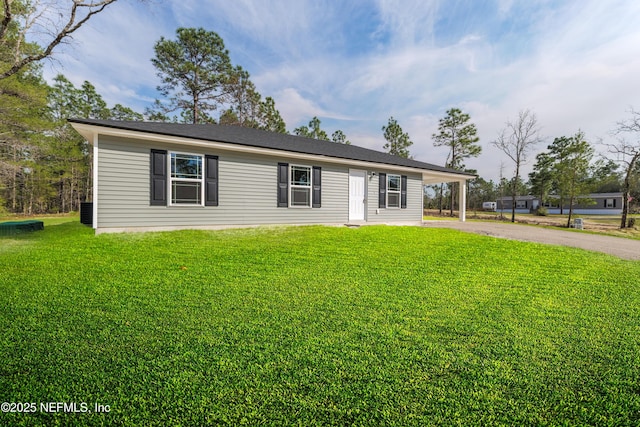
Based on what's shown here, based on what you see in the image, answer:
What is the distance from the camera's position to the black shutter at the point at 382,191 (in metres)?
11.0

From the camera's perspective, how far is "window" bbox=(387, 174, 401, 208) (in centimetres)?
1137

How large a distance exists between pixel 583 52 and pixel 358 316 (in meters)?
11.8

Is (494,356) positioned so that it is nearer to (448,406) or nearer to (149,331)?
(448,406)


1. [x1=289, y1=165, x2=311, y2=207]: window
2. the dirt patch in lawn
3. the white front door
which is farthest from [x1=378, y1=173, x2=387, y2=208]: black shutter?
the dirt patch in lawn

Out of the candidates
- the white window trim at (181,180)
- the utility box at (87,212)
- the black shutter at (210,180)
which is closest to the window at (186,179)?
the white window trim at (181,180)

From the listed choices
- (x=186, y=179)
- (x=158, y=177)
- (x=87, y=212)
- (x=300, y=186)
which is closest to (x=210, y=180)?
(x=186, y=179)

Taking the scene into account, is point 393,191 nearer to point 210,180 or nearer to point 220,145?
point 220,145

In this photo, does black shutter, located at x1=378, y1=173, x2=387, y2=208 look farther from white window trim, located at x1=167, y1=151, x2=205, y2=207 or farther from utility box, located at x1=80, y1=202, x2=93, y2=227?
utility box, located at x1=80, y1=202, x2=93, y2=227

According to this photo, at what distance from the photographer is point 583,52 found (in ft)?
27.7

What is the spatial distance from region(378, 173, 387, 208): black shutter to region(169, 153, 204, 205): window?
6.90 metres

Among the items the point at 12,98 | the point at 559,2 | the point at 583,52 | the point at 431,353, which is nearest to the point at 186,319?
the point at 431,353

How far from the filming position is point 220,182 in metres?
8.19

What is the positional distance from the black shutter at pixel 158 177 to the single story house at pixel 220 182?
24 millimetres

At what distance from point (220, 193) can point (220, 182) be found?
0.35 meters
